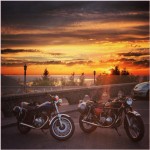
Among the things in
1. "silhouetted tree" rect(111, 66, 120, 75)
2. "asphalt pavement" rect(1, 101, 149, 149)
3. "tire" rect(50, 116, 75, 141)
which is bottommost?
"asphalt pavement" rect(1, 101, 149, 149)

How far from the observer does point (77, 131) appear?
10383 mm

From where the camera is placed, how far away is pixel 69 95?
1964 cm

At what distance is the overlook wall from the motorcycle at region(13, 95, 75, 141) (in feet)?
1.39

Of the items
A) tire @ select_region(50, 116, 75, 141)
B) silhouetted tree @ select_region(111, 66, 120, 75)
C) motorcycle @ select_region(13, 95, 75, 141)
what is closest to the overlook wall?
motorcycle @ select_region(13, 95, 75, 141)

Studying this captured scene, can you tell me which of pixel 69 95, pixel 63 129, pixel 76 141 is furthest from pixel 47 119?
pixel 69 95

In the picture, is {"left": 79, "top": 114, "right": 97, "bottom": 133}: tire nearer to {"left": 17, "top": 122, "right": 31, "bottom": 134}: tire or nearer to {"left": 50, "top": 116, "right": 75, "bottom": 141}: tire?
{"left": 50, "top": 116, "right": 75, "bottom": 141}: tire

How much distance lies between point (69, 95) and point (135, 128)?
11.0 m

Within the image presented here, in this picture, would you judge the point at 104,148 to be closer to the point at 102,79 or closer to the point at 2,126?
the point at 2,126

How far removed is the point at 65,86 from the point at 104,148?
19.9 m

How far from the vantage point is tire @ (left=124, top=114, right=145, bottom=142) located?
28.1 feet

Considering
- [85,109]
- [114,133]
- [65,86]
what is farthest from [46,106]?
[65,86]

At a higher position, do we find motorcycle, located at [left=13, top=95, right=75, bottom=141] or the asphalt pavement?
motorcycle, located at [left=13, top=95, right=75, bottom=141]

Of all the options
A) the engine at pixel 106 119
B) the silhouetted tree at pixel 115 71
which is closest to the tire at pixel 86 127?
the engine at pixel 106 119

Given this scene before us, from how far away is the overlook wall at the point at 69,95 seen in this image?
14.1m
